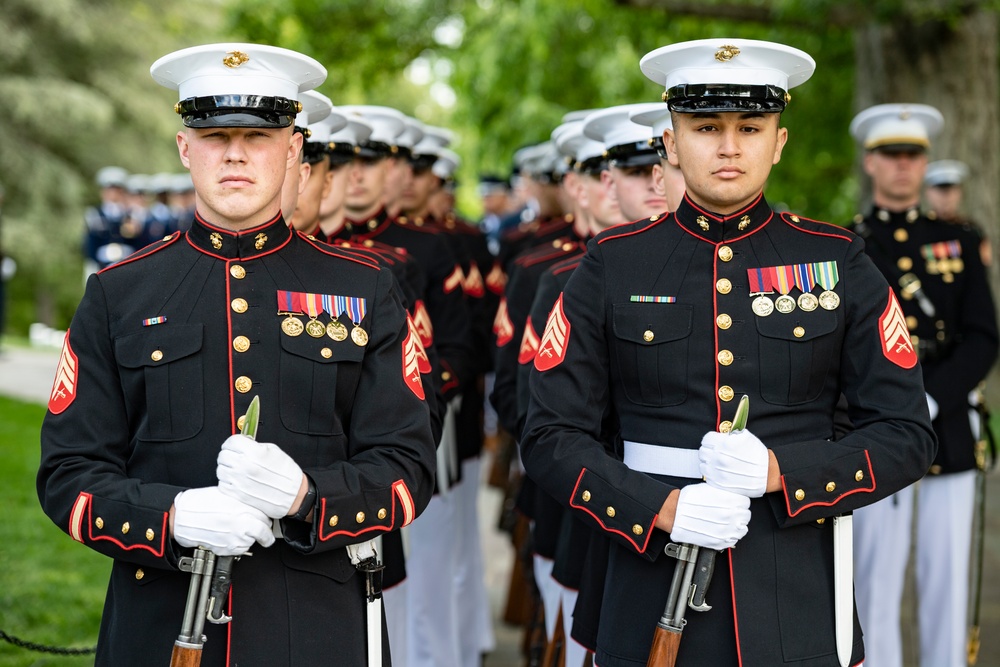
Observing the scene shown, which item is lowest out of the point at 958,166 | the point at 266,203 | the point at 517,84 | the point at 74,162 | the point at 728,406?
the point at 728,406

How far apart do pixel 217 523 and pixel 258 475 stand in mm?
121

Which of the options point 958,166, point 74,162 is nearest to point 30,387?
point 958,166

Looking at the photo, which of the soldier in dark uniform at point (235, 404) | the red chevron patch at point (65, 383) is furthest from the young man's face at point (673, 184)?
the red chevron patch at point (65, 383)

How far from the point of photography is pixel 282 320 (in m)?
2.70

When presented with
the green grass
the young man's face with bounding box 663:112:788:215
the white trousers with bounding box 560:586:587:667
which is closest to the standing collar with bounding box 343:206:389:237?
the white trousers with bounding box 560:586:587:667

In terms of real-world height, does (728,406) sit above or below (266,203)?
below

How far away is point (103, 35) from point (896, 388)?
28.0 metres

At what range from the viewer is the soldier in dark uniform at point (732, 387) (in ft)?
8.88

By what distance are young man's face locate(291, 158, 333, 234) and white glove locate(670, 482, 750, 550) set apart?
1647 millimetres

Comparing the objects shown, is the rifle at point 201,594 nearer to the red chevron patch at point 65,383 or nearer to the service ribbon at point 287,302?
the service ribbon at point 287,302

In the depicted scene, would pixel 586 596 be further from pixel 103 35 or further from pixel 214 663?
pixel 103 35

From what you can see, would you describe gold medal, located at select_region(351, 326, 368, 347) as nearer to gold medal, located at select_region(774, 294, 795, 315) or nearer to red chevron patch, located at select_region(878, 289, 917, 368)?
gold medal, located at select_region(774, 294, 795, 315)

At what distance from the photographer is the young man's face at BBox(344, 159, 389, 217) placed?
492 cm

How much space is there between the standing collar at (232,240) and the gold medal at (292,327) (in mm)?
182
